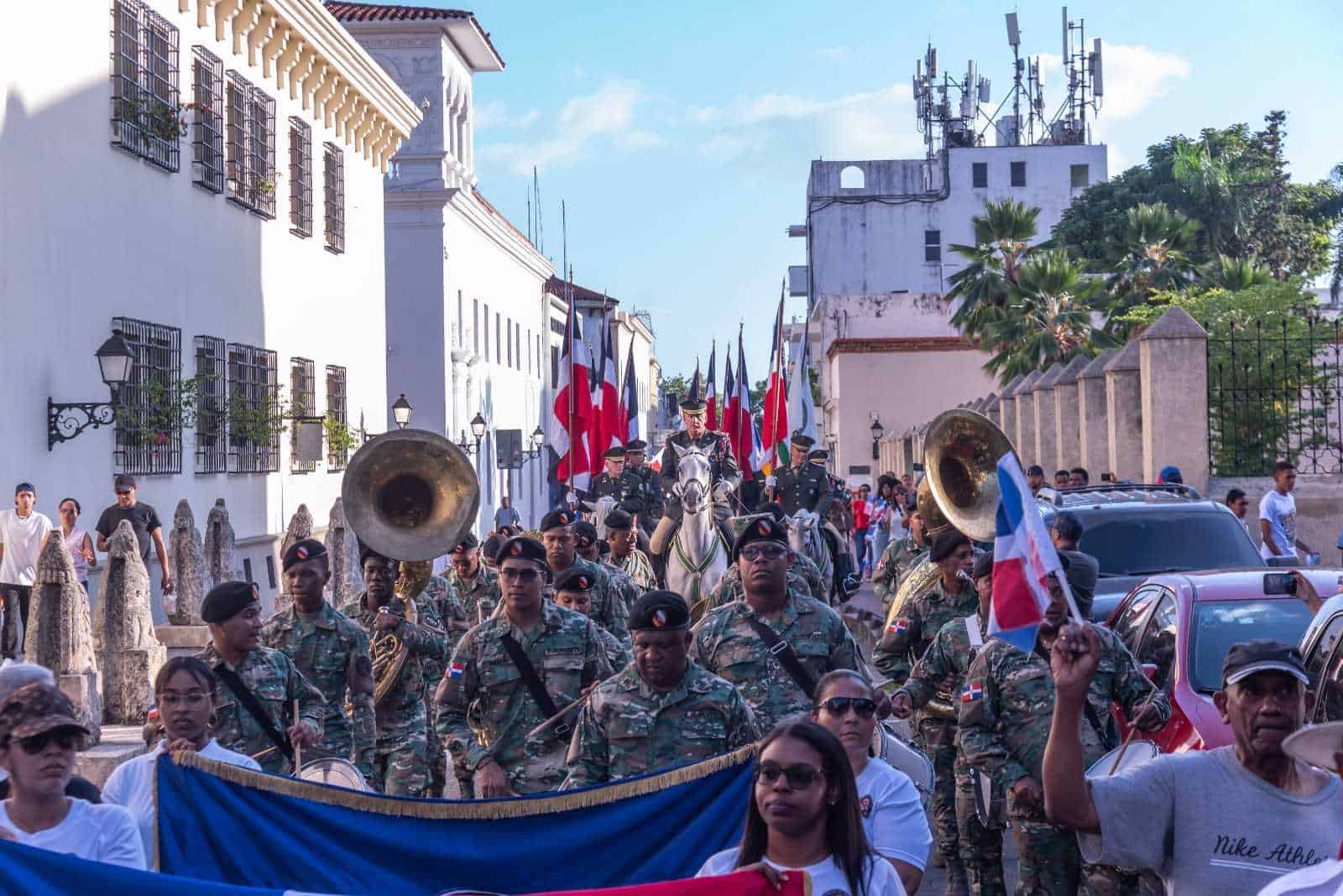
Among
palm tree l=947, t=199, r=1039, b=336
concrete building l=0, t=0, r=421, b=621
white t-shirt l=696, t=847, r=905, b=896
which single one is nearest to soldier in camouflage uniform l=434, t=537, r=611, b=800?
white t-shirt l=696, t=847, r=905, b=896

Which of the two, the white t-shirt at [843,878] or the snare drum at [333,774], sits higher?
the white t-shirt at [843,878]

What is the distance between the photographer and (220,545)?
21.2m

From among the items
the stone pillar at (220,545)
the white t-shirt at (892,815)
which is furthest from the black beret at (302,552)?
the stone pillar at (220,545)

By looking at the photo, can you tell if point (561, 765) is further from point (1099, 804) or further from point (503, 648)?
point (1099, 804)

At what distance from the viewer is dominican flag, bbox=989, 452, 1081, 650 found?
499 cm

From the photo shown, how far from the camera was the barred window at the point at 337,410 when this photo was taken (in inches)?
1206

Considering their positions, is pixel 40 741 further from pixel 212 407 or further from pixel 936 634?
pixel 212 407

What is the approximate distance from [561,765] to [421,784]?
6.97ft

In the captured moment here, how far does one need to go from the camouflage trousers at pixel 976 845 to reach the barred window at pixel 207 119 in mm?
17798

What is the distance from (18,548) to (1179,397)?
14.2m

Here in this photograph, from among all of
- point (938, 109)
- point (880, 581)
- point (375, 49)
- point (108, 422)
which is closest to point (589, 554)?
point (880, 581)

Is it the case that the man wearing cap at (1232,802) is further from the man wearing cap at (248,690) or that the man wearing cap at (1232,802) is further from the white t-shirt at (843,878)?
the man wearing cap at (248,690)

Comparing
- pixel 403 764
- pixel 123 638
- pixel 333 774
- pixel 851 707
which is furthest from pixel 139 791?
pixel 123 638

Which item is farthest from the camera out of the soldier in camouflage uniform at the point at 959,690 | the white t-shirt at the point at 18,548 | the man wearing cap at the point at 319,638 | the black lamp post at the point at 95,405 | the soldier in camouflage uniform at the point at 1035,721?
the black lamp post at the point at 95,405
